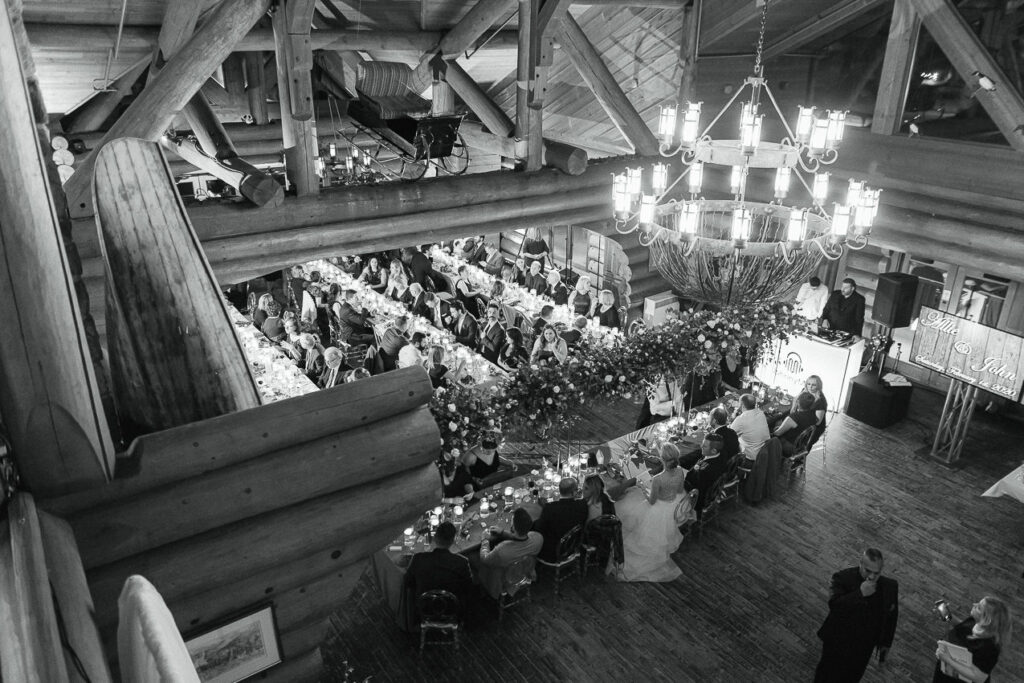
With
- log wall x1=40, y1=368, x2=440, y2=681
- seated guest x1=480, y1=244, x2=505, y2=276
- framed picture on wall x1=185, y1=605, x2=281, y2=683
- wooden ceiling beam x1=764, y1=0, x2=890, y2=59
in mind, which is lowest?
seated guest x1=480, y1=244, x2=505, y2=276

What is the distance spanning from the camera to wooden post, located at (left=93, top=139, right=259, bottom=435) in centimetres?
203

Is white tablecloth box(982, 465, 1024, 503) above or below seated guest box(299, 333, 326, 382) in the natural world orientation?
below

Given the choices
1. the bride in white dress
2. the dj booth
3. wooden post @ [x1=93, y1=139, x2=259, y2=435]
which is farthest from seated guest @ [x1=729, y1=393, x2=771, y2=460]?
wooden post @ [x1=93, y1=139, x2=259, y2=435]

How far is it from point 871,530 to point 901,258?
529 centimetres

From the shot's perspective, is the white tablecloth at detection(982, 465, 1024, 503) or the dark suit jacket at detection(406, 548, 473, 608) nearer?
the dark suit jacket at detection(406, 548, 473, 608)

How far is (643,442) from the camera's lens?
Answer: 329 inches

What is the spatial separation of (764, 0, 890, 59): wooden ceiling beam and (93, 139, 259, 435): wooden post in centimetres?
984

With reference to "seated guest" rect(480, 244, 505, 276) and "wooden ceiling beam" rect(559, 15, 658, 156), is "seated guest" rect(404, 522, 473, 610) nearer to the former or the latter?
"wooden ceiling beam" rect(559, 15, 658, 156)

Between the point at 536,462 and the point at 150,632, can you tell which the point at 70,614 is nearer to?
the point at 150,632

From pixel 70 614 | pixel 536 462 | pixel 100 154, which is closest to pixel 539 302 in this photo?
pixel 536 462

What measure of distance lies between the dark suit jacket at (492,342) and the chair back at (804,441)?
4259 mm

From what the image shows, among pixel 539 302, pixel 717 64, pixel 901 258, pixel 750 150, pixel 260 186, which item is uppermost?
pixel 717 64

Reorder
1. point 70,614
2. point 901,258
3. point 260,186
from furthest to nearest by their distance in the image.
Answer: point 901,258 → point 260,186 → point 70,614

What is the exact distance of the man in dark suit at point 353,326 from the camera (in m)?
11.0
